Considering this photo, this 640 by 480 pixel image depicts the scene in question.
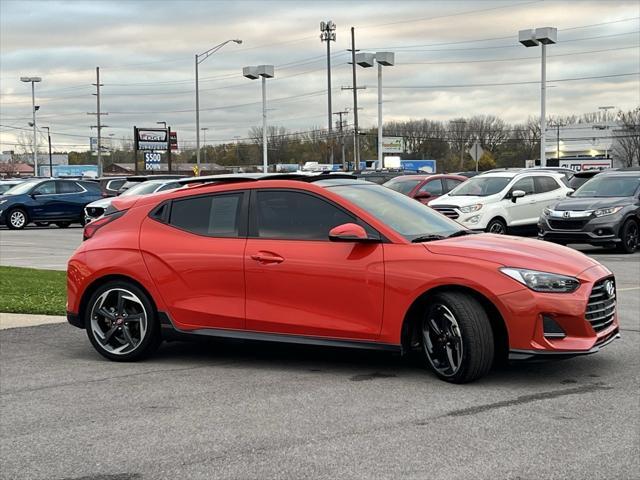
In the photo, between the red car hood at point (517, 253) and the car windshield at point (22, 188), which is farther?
the car windshield at point (22, 188)

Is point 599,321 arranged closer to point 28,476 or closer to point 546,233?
point 28,476

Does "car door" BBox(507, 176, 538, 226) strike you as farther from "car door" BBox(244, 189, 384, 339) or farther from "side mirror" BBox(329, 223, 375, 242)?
"side mirror" BBox(329, 223, 375, 242)

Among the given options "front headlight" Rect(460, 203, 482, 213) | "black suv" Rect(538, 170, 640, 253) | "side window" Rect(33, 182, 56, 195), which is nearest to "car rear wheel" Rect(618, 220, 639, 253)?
"black suv" Rect(538, 170, 640, 253)

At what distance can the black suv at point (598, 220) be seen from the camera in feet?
57.0

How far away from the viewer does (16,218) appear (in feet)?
95.7

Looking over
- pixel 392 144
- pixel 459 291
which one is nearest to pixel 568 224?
pixel 459 291

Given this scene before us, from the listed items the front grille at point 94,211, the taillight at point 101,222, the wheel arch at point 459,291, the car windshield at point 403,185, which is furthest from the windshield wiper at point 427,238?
the front grille at point 94,211

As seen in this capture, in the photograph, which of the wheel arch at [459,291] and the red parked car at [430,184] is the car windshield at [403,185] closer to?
the red parked car at [430,184]

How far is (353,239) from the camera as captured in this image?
6453mm

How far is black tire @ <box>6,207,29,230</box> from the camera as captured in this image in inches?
1141

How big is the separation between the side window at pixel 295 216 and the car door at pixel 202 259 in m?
0.19

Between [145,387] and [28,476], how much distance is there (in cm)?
190

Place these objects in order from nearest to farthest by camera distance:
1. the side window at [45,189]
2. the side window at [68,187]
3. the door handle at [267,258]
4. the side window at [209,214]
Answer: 1. the door handle at [267,258]
2. the side window at [209,214]
3. the side window at [45,189]
4. the side window at [68,187]

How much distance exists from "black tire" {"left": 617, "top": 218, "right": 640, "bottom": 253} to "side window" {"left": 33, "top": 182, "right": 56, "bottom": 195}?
19896 millimetres
